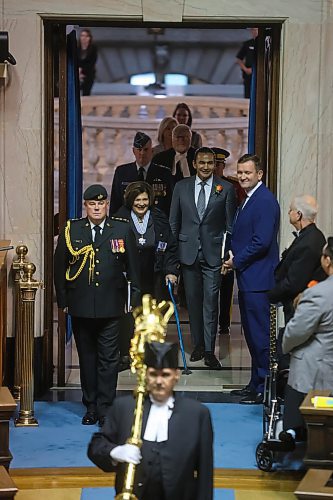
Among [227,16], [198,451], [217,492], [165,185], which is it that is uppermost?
[227,16]

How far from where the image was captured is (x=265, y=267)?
9.73 m

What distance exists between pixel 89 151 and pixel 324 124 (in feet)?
23.0

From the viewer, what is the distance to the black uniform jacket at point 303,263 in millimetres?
8688

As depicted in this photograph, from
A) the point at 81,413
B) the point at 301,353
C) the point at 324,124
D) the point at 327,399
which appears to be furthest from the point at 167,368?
the point at 324,124

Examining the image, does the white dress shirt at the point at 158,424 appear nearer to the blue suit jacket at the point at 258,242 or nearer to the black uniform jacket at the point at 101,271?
the black uniform jacket at the point at 101,271

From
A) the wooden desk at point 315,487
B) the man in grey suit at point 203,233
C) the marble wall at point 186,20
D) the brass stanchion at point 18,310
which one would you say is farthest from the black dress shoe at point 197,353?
the wooden desk at point 315,487

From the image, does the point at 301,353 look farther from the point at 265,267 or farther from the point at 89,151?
the point at 89,151

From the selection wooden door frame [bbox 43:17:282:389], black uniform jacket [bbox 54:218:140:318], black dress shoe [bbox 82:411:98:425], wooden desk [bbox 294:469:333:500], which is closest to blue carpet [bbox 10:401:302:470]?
black dress shoe [bbox 82:411:98:425]

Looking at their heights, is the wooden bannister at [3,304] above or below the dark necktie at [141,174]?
below

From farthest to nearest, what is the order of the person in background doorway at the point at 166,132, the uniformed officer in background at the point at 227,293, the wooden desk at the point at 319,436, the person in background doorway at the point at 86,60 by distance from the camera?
the person in background doorway at the point at 86,60 < the person in background doorway at the point at 166,132 < the uniformed officer in background at the point at 227,293 < the wooden desk at the point at 319,436

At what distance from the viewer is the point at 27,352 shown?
9.30 metres

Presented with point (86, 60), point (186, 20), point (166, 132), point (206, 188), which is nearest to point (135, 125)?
point (86, 60)

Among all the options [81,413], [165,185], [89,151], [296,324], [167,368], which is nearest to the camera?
[167,368]

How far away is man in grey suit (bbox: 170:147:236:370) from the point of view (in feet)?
34.7
